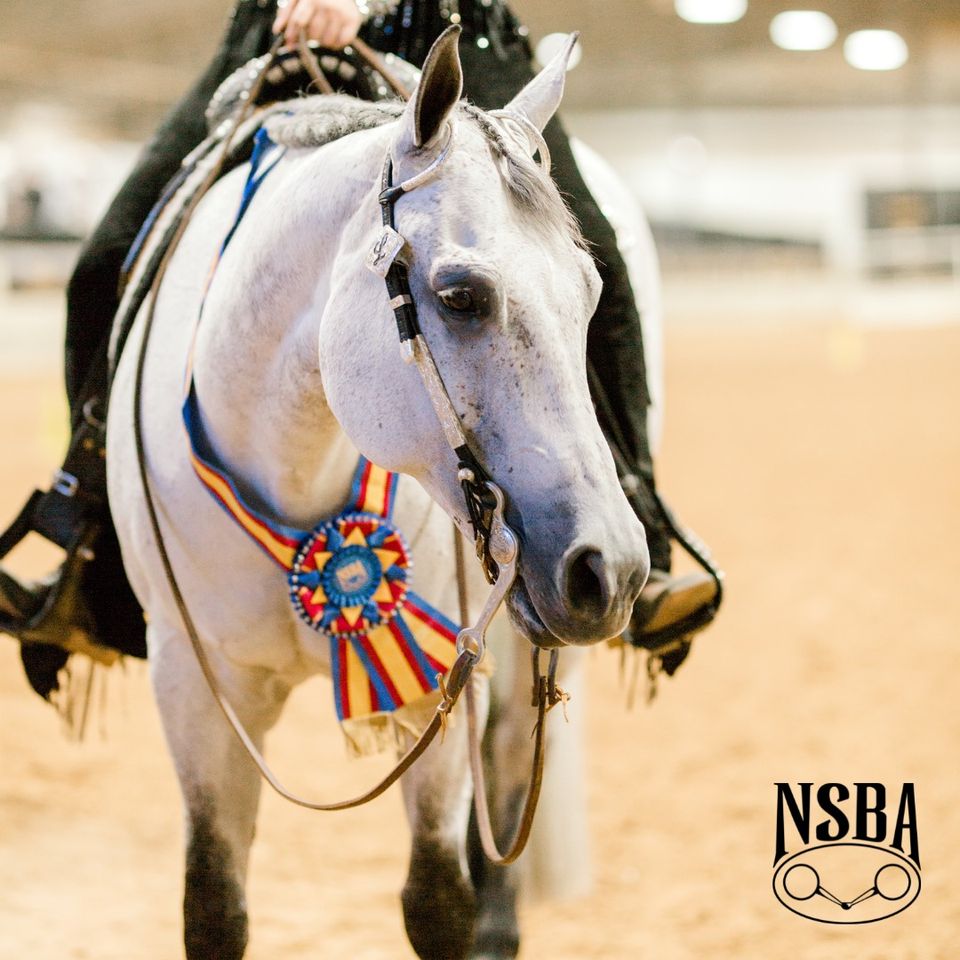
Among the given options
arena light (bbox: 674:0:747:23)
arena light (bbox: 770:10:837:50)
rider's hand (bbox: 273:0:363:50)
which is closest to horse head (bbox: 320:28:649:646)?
rider's hand (bbox: 273:0:363:50)

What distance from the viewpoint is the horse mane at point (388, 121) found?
1.51 meters

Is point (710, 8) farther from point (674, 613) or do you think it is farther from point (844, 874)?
point (674, 613)

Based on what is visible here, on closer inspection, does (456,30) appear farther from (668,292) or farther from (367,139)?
(668,292)

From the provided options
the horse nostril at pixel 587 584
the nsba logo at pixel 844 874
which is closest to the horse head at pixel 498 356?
the horse nostril at pixel 587 584

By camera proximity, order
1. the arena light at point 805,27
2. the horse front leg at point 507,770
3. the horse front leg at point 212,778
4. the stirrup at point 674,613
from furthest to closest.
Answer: the arena light at point 805,27, the horse front leg at point 507,770, the stirrup at point 674,613, the horse front leg at point 212,778

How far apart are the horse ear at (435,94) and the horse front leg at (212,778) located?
3.37ft

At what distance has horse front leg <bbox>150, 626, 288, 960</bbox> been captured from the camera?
208 cm

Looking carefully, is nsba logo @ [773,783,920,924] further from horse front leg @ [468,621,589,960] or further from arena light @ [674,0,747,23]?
arena light @ [674,0,747,23]

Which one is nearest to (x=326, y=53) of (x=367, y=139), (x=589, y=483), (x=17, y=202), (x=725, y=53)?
(x=367, y=139)

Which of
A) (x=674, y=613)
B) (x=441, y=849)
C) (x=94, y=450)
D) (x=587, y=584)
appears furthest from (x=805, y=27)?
(x=587, y=584)

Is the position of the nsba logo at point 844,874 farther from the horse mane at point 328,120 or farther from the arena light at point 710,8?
the arena light at point 710,8

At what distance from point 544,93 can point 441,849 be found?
1.35 metres

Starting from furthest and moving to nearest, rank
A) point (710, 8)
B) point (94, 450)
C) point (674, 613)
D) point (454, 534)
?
point (710, 8), point (674, 613), point (94, 450), point (454, 534)

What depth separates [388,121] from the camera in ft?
5.95
